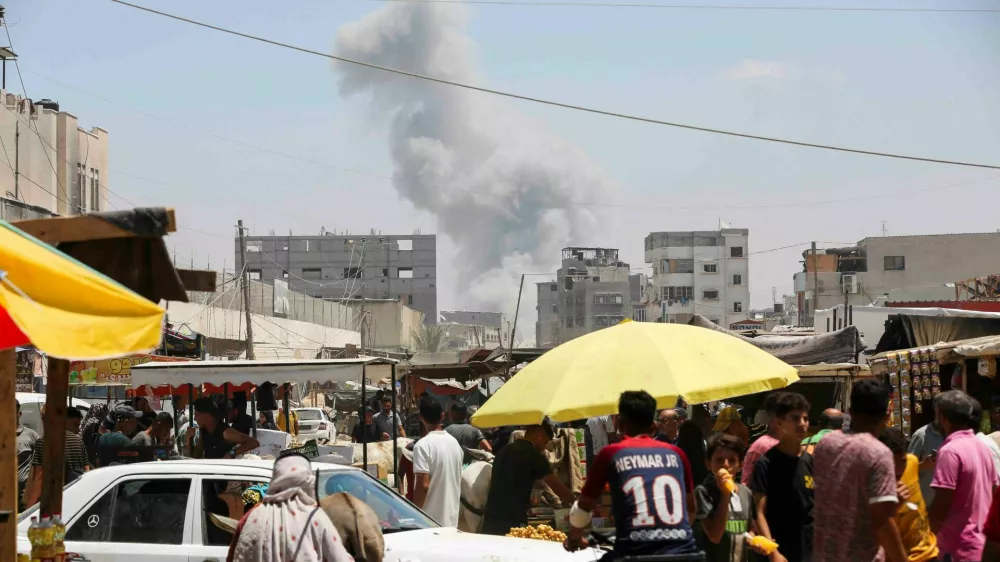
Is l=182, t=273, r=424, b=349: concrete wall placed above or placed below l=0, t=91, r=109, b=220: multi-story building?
below

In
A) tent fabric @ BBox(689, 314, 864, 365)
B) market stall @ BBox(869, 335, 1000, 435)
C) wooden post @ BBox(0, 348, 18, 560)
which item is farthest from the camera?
tent fabric @ BBox(689, 314, 864, 365)

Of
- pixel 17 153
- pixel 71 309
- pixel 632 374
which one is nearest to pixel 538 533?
pixel 632 374

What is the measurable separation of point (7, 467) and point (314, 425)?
110 feet

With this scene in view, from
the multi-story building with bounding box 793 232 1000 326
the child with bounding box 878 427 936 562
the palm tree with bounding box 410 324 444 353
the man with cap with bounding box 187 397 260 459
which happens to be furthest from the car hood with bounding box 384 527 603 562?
the palm tree with bounding box 410 324 444 353

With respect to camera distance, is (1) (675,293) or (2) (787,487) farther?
(1) (675,293)

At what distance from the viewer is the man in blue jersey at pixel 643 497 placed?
5.76 m

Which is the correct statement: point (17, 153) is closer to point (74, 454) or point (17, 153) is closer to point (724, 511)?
point (74, 454)

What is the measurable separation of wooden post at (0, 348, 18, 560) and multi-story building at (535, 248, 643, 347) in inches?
4215

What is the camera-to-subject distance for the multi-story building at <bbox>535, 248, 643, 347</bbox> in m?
118

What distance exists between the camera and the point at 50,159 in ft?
151

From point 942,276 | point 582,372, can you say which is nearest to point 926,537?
point 582,372

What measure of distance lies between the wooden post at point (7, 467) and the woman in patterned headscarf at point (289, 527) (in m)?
1.26

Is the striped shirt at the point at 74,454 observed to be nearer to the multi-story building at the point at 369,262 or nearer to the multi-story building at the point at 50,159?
the multi-story building at the point at 50,159

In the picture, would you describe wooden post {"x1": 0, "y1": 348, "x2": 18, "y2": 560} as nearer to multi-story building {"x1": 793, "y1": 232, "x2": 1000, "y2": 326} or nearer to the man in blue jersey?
the man in blue jersey
